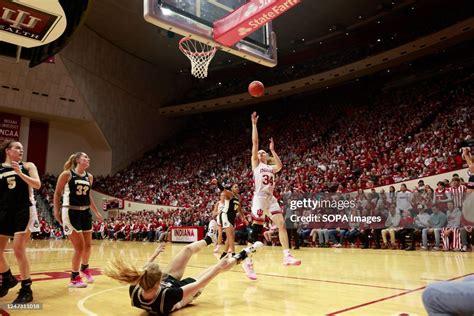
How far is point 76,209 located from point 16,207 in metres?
1.04

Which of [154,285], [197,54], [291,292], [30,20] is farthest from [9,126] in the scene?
[154,285]

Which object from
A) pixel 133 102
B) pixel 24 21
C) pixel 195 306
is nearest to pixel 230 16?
pixel 24 21

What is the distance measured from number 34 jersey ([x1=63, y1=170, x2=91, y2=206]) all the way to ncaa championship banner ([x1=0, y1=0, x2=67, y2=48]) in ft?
15.7

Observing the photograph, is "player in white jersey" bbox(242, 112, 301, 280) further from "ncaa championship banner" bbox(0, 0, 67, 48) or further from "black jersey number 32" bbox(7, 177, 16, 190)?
"ncaa championship banner" bbox(0, 0, 67, 48)

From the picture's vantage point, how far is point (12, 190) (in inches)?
177

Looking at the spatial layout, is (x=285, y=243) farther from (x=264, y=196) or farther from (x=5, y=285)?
(x=5, y=285)

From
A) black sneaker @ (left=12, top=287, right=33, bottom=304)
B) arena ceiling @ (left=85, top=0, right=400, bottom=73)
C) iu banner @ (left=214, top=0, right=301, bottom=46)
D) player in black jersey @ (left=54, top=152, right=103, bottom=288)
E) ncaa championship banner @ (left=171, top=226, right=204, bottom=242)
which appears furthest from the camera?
arena ceiling @ (left=85, top=0, right=400, bottom=73)

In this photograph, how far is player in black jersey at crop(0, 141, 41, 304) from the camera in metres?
4.34

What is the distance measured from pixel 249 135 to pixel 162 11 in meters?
20.7

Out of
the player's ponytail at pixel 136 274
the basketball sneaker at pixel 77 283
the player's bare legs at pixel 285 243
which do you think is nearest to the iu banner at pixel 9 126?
the basketball sneaker at pixel 77 283

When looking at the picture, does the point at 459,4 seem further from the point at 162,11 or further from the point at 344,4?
the point at 162,11

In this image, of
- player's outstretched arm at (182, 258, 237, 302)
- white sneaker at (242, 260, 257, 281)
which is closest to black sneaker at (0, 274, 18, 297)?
player's outstretched arm at (182, 258, 237, 302)

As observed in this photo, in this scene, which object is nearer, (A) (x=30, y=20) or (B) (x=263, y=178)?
(B) (x=263, y=178)

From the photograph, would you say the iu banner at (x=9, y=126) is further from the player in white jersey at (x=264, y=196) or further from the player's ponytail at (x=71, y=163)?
the player in white jersey at (x=264, y=196)
